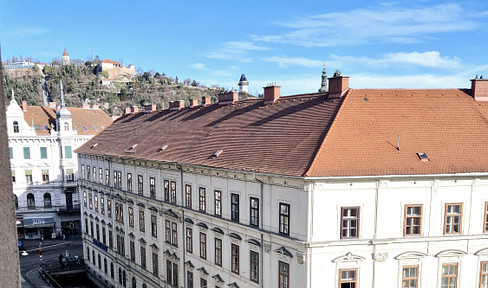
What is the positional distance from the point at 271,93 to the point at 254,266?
38.0 feet

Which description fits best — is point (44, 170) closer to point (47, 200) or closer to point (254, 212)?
point (47, 200)

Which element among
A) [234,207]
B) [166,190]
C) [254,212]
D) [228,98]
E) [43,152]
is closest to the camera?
[254,212]

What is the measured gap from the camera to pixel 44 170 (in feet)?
155

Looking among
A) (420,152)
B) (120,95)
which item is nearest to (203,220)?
(420,152)

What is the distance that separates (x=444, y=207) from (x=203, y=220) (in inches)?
521

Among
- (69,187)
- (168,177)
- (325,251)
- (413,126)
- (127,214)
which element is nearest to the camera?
(325,251)

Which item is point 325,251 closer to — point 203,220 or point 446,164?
point 446,164

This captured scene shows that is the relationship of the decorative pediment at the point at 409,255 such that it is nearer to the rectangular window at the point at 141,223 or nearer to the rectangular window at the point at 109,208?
the rectangular window at the point at 141,223

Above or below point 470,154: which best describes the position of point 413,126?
above

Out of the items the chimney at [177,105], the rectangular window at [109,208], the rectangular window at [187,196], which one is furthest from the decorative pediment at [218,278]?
the chimney at [177,105]

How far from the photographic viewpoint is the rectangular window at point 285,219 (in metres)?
16.9

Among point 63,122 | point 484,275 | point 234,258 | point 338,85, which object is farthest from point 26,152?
point 484,275

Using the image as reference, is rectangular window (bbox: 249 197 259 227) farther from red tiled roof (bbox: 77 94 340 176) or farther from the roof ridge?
the roof ridge

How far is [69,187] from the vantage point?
48.4 metres
